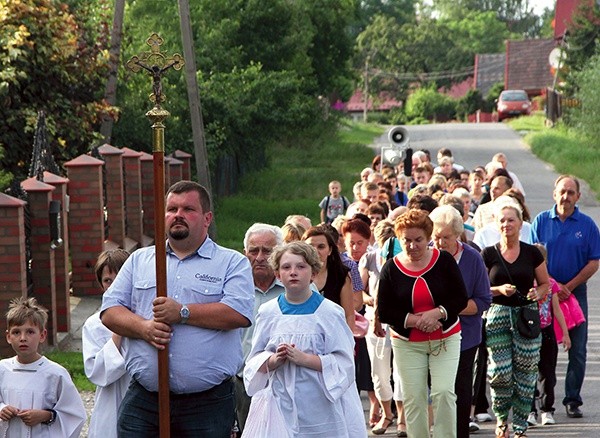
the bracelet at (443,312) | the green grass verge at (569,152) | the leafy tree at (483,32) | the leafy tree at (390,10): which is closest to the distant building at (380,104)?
the leafy tree at (390,10)

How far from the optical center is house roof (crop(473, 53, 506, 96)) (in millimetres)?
116250

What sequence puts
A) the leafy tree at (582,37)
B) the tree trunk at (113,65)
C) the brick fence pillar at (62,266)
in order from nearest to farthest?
1. the brick fence pillar at (62,266)
2. the tree trunk at (113,65)
3. the leafy tree at (582,37)

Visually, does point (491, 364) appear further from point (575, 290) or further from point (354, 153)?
point (354, 153)

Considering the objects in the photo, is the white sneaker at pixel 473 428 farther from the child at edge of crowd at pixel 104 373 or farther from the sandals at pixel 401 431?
the child at edge of crowd at pixel 104 373

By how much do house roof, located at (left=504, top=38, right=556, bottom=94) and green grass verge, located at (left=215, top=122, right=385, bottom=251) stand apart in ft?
123

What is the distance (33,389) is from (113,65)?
60.1 feet

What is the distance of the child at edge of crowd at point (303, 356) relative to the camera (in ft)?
24.1

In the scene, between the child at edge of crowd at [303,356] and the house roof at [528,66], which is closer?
the child at edge of crowd at [303,356]

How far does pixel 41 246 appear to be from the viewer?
14352mm

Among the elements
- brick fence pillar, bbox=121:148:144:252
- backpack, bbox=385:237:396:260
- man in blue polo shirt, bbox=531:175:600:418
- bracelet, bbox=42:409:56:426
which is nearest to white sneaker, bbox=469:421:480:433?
man in blue polo shirt, bbox=531:175:600:418

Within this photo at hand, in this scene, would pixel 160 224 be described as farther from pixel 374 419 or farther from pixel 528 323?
pixel 374 419

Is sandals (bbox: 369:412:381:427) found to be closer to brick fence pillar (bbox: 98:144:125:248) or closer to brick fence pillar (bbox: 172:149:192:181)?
brick fence pillar (bbox: 98:144:125:248)

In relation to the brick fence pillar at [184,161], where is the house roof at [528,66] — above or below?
below

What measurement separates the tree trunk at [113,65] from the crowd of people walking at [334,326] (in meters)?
12.1
